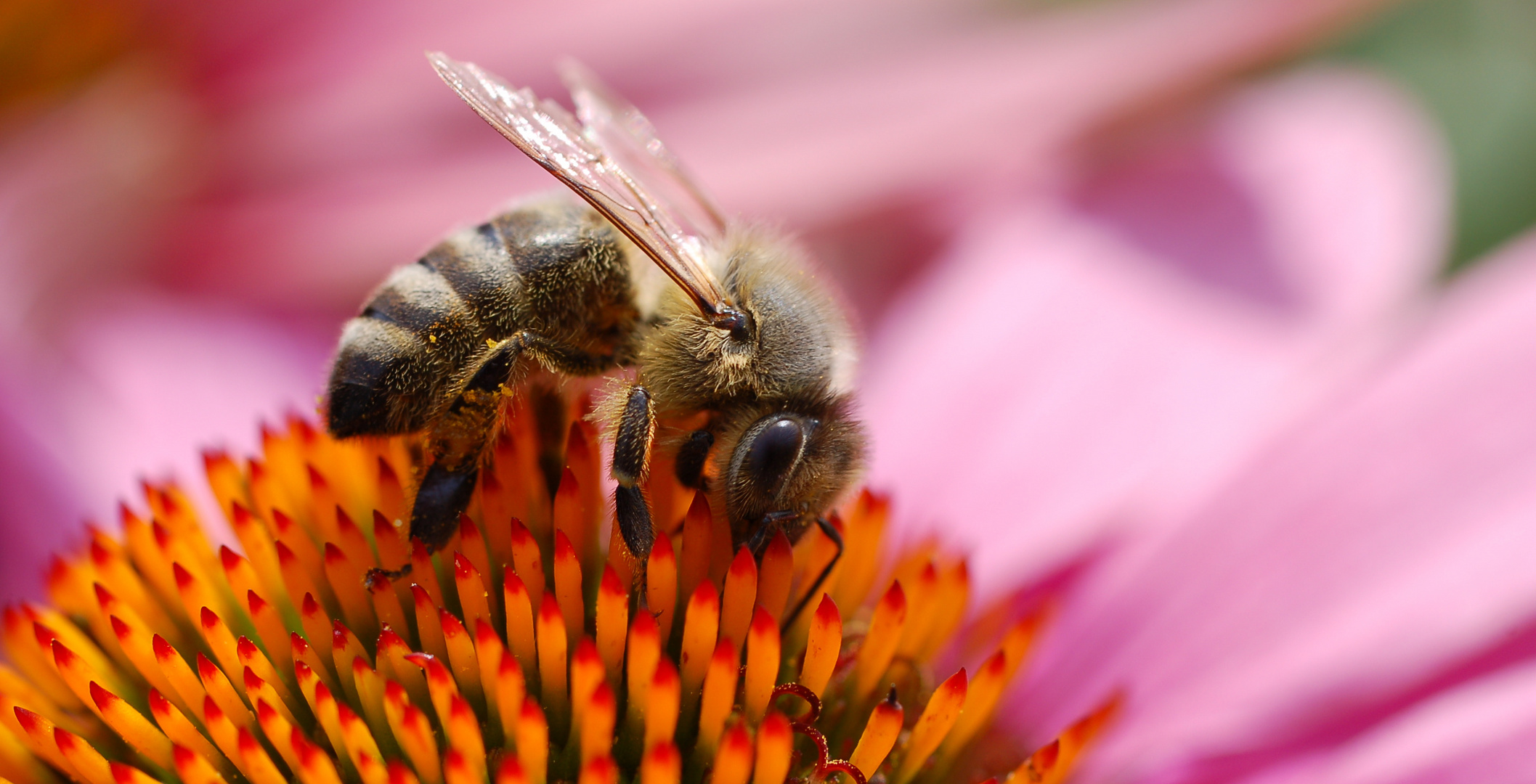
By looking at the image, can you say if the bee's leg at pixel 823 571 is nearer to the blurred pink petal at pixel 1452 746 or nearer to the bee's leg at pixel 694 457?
the bee's leg at pixel 694 457

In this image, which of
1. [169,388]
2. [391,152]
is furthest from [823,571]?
[391,152]

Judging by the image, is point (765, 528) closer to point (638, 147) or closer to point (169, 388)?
point (638, 147)

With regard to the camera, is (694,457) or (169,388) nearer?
(694,457)

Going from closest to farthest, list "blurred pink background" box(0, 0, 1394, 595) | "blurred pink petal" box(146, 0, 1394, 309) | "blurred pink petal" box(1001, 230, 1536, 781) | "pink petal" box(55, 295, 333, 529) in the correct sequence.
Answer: "blurred pink petal" box(1001, 230, 1536, 781)
"pink petal" box(55, 295, 333, 529)
"blurred pink background" box(0, 0, 1394, 595)
"blurred pink petal" box(146, 0, 1394, 309)

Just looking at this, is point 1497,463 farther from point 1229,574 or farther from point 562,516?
point 562,516

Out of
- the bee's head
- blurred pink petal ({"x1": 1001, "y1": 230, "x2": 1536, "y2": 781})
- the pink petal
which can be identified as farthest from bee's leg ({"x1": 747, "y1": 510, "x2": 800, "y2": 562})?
the pink petal

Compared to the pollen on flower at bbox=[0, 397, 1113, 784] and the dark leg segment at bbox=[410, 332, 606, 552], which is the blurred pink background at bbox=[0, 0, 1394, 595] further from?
the dark leg segment at bbox=[410, 332, 606, 552]

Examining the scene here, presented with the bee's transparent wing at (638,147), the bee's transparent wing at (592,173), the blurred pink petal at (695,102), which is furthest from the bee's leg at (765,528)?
the blurred pink petal at (695,102)

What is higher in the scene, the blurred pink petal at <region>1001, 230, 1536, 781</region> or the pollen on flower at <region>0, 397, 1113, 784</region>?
the blurred pink petal at <region>1001, 230, 1536, 781</region>
